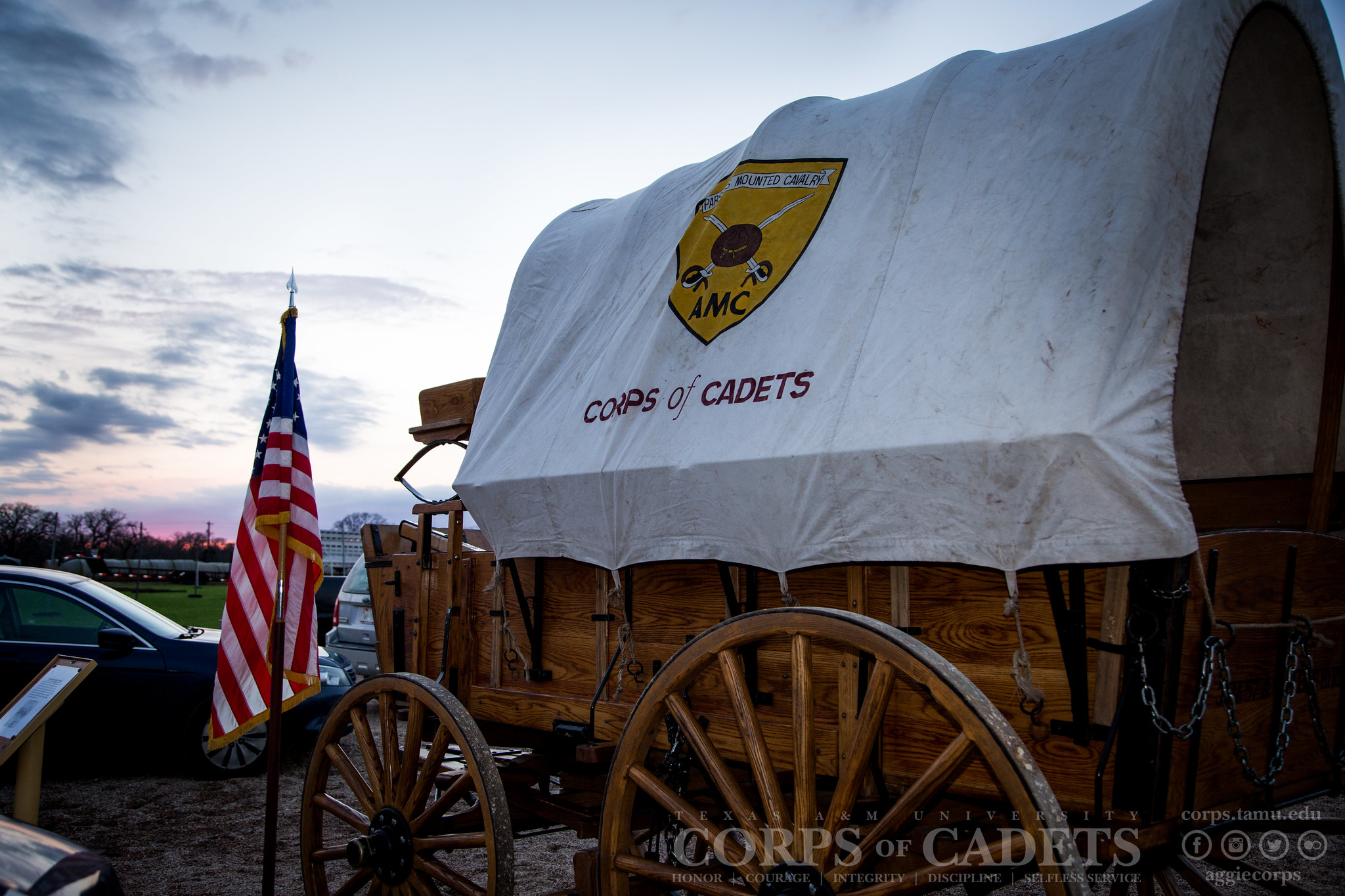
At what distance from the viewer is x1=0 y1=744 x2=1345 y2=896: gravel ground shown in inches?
171

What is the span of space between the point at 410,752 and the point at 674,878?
1315 mm

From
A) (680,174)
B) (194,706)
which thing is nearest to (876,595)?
(680,174)

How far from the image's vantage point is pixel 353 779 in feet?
11.5

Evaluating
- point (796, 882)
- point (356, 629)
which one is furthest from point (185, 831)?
point (796, 882)

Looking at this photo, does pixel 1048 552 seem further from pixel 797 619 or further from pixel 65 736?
pixel 65 736

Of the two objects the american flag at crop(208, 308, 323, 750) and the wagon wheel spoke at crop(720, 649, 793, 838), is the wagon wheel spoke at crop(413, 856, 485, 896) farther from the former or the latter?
the american flag at crop(208, 308, 323, 750)

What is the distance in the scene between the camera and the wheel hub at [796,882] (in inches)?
81.5

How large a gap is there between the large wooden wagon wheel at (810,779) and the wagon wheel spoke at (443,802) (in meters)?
0.71

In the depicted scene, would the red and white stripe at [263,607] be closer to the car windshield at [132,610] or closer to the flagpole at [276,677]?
the flagpole at [276,677]

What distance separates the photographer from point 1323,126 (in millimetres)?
3055

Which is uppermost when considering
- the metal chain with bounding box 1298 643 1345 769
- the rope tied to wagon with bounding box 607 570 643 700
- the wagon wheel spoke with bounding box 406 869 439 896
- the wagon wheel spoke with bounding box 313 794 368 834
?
the rope tied to wagon with bounding box 607 570 643 700

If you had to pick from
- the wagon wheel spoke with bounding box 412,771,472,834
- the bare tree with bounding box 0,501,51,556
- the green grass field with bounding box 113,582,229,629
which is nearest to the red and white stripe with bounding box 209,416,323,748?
the wagon wheel spoke with bounding box 412,771,472,834

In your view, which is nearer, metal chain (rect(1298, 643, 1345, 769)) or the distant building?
metal chain (rect(1298, 643, 1345, 769))

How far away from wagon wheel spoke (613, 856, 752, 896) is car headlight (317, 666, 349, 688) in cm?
550
